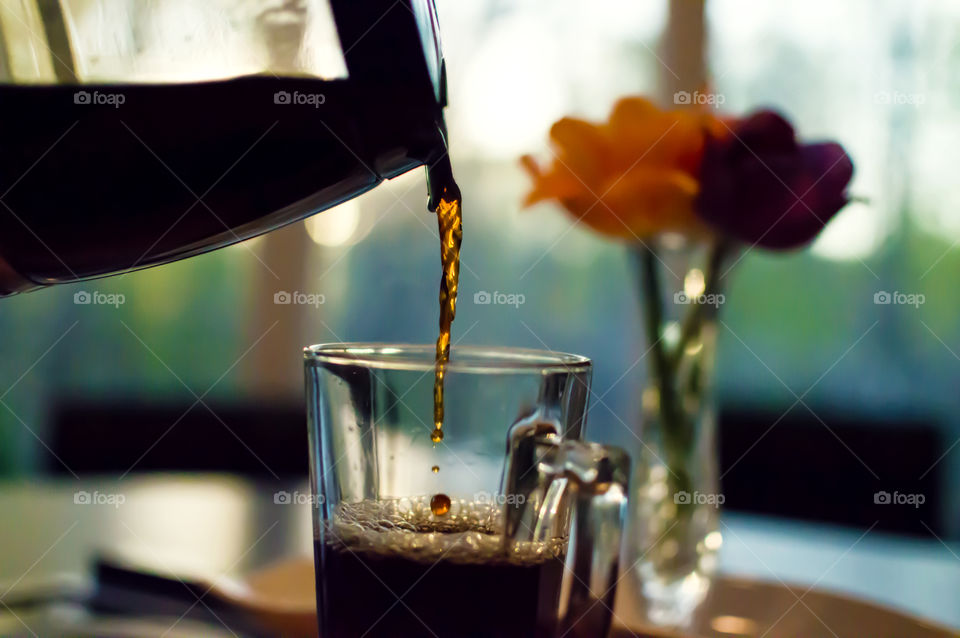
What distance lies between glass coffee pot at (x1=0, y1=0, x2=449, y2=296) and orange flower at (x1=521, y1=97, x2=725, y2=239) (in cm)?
26

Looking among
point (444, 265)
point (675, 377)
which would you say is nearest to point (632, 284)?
point (675, 377)

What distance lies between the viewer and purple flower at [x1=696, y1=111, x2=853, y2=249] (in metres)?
0.66

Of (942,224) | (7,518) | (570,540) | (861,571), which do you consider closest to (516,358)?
(570,540)

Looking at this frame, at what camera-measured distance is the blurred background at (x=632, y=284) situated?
2256mm

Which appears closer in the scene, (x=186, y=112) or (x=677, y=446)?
(x=186, y=112)

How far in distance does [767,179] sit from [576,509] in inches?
12.4

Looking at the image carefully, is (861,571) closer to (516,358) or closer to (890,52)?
(516,358)

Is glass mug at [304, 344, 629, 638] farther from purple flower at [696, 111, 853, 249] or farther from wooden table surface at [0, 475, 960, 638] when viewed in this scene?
purple flower at [696, 111, 853, 249]

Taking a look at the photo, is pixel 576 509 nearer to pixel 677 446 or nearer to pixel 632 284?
pixel 677 446

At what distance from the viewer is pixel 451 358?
480 millimetres

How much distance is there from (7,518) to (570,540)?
64 centimetres

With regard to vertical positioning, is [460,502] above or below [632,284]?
below

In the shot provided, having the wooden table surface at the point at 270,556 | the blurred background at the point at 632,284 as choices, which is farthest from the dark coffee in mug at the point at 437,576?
the blurred background at the point at 632,284

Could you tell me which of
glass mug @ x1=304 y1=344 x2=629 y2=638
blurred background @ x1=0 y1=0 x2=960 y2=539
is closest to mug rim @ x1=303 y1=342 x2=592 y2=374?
glass mug @ x1=304 y1=344 x2=629 y2=638
